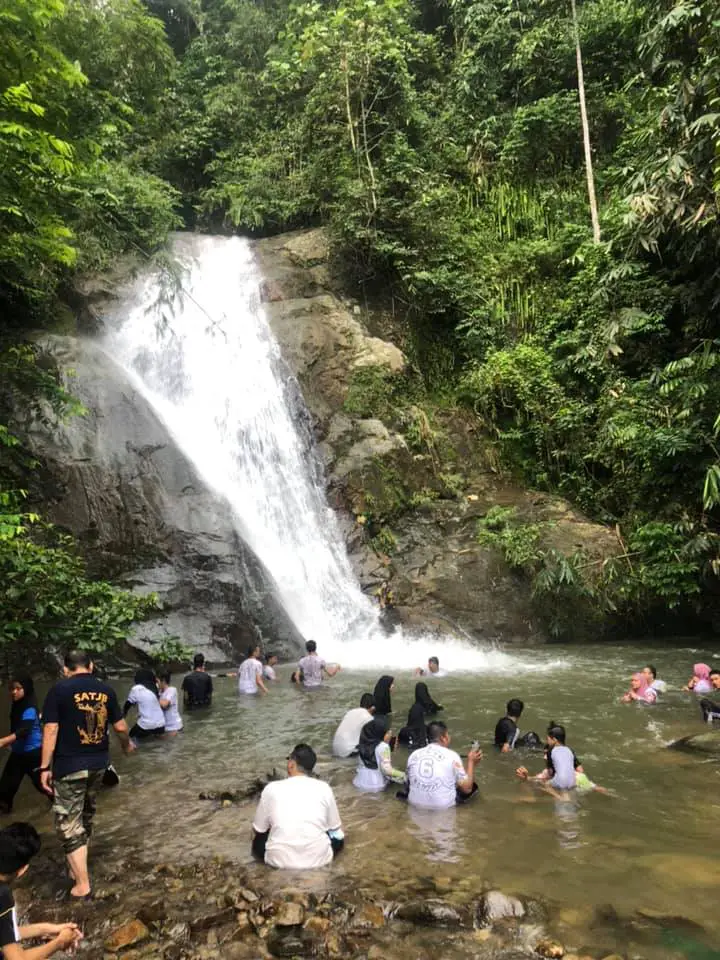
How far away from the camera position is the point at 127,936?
3.88 meters

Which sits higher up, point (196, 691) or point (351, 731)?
point (196, 691)

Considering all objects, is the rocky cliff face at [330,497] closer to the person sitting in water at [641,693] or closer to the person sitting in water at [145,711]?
the person sitting in water at [145,711]

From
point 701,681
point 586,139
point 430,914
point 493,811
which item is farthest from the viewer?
point 586,139

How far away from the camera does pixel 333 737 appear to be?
8.27m

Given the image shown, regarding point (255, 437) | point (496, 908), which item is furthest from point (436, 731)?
point (255, 437)

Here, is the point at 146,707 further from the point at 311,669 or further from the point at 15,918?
the point at 15,918

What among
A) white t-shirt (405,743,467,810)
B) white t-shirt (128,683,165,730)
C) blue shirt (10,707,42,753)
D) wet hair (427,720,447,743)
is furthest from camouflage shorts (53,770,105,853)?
white t-shirt (128,683,165,730)

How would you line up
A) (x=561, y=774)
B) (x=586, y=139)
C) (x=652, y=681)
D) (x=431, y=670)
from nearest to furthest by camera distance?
(x=561, y=774), (x=652, y=681), (x=431, y=670), (x=586, y=139)

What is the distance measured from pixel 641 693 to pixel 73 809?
7835 millimetres

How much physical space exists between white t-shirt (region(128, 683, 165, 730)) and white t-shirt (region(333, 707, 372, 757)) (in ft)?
7.72

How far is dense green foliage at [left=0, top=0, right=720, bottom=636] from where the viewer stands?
521 inches

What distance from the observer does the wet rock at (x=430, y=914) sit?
3.98 metres

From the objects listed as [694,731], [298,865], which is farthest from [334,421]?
[298,865]

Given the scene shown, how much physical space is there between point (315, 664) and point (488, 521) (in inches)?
261
